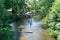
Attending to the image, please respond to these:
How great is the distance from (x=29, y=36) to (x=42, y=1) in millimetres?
12456

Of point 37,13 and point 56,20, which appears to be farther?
point 37,13

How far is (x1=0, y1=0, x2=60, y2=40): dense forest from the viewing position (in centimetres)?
1289

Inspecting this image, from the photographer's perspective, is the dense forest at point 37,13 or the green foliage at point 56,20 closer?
the dense forest at point 37,13

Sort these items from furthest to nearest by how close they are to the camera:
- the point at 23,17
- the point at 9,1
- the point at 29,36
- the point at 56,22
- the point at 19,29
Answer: the point at 23,17
the point at 19,29
the point at 29,36
the point at 56,22
the point at 9,1

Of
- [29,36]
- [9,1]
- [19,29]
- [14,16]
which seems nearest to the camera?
[9,1]

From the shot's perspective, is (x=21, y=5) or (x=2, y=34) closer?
(x=2, y=34)

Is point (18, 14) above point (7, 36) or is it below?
below

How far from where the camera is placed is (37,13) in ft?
132

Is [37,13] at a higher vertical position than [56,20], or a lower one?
lower

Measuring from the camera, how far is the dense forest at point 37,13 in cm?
1289

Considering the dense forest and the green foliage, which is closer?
the dense forest

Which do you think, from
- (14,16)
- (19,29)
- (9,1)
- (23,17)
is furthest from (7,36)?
(23,17)

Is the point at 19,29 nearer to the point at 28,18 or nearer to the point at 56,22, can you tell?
the point at 56,22

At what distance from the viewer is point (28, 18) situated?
39.8 m
